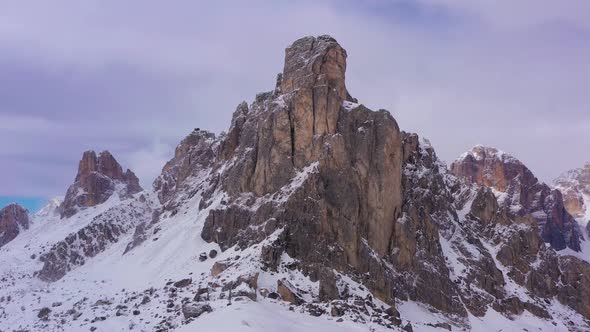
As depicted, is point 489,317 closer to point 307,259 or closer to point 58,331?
point 307,259

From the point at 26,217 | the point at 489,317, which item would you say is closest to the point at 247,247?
the point at 489,317

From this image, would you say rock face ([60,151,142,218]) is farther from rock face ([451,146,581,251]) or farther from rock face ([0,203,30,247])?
rock face ([451,146,581,251])

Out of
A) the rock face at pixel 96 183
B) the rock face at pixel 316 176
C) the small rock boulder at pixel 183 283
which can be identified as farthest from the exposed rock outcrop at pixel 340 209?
the rock face at pixel 96 183

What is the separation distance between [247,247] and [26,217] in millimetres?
101457

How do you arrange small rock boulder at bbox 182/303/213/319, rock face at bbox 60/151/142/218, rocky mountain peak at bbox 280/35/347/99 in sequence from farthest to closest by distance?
rock face at bbox 60/151/142/218 < rocky mountain peak at bbox 280/35/347/99 < small rock boulder at bbox 182/303/213/319

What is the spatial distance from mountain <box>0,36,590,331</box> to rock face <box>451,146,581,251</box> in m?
50.1

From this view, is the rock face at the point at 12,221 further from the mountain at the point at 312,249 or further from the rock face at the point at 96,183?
the mountain at the point at 312,249

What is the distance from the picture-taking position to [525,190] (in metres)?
154

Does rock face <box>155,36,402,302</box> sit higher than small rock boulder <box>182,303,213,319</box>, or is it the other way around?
rock face <box>155,36,402,302</box>

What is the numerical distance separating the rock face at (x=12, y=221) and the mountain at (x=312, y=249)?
140ft

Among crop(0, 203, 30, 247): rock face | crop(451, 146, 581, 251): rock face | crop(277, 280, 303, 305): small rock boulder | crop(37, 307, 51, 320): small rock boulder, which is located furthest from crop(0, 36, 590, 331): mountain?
crop(451, 146, 581, 251): rock face

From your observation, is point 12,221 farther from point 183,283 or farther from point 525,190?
point 525,190

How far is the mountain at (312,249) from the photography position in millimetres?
58344

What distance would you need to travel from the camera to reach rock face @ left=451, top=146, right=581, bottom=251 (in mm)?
150625
